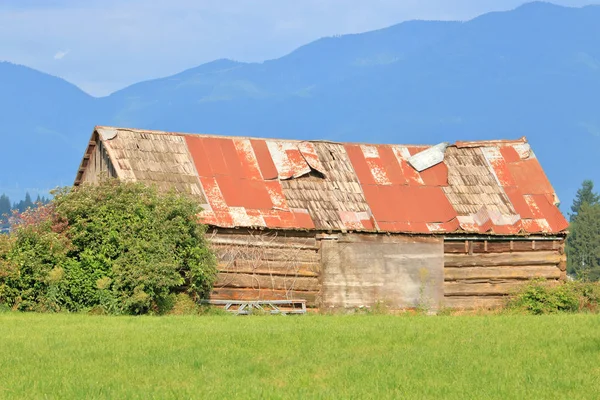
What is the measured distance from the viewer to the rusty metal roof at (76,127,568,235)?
111ft

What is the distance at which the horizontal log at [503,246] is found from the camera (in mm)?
35312

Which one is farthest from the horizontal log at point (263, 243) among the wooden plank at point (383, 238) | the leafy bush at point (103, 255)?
the leafy bush at point (103, 255)

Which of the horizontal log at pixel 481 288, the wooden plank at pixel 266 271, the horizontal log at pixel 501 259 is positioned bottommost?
the horizontal log at pixel 481 288

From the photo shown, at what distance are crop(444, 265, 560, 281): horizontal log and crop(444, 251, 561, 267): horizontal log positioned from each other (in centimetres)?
13

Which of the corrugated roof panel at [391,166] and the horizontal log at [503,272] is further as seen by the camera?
the corrugated roof panel at [391,166]

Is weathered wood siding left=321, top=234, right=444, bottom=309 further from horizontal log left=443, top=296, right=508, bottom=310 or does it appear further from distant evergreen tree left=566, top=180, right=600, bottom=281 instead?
distant evergreen tree left=566, top=180, right=600, bottom=281

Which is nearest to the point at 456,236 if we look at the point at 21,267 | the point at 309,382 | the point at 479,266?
the point at 479,266

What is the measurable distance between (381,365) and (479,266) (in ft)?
58.0

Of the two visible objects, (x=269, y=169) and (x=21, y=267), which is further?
(x=269, y=169)

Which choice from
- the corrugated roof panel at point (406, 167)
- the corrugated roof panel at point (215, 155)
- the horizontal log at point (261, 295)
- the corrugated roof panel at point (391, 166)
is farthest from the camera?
the corrugated roof panel at point (406, 167)

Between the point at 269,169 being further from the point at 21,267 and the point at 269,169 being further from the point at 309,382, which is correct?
the point at 309,382

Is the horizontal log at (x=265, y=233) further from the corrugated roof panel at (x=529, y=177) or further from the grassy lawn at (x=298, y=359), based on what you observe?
the corrugated roof panel at (x=529, y=177)

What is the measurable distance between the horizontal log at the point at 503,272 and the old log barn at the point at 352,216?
33 mm

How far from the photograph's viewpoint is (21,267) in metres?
29.2
